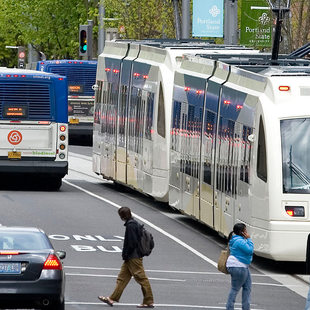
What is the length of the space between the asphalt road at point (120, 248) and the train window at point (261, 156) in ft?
5.53

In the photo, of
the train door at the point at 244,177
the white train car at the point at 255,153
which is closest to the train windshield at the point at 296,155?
the white train car at the point at 255,153

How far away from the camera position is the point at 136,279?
64.3ft

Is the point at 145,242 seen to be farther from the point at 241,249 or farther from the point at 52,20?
the point at 52,20

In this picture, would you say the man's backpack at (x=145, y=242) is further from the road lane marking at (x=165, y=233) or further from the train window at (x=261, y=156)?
the road lane marking at (x=165, y=233)

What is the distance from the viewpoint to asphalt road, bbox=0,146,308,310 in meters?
20.8

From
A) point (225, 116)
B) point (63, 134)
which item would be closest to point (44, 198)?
point (63, 134)

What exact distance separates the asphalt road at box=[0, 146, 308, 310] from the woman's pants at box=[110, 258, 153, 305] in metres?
0.30

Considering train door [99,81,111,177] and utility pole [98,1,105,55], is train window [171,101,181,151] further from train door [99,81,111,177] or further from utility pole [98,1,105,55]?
utility pole [98,1,105,55]

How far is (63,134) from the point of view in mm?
35625

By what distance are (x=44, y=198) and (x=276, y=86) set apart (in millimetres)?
12742

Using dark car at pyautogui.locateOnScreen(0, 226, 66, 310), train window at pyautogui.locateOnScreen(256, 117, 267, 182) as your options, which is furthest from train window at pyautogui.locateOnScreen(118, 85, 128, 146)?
dark car at pyautogui.locateOnScreen(0, 226, 66, 310)

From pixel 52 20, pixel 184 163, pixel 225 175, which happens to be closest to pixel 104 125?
pixel 184 163

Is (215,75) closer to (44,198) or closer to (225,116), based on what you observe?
(225,116)

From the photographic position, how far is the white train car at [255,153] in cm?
2272
